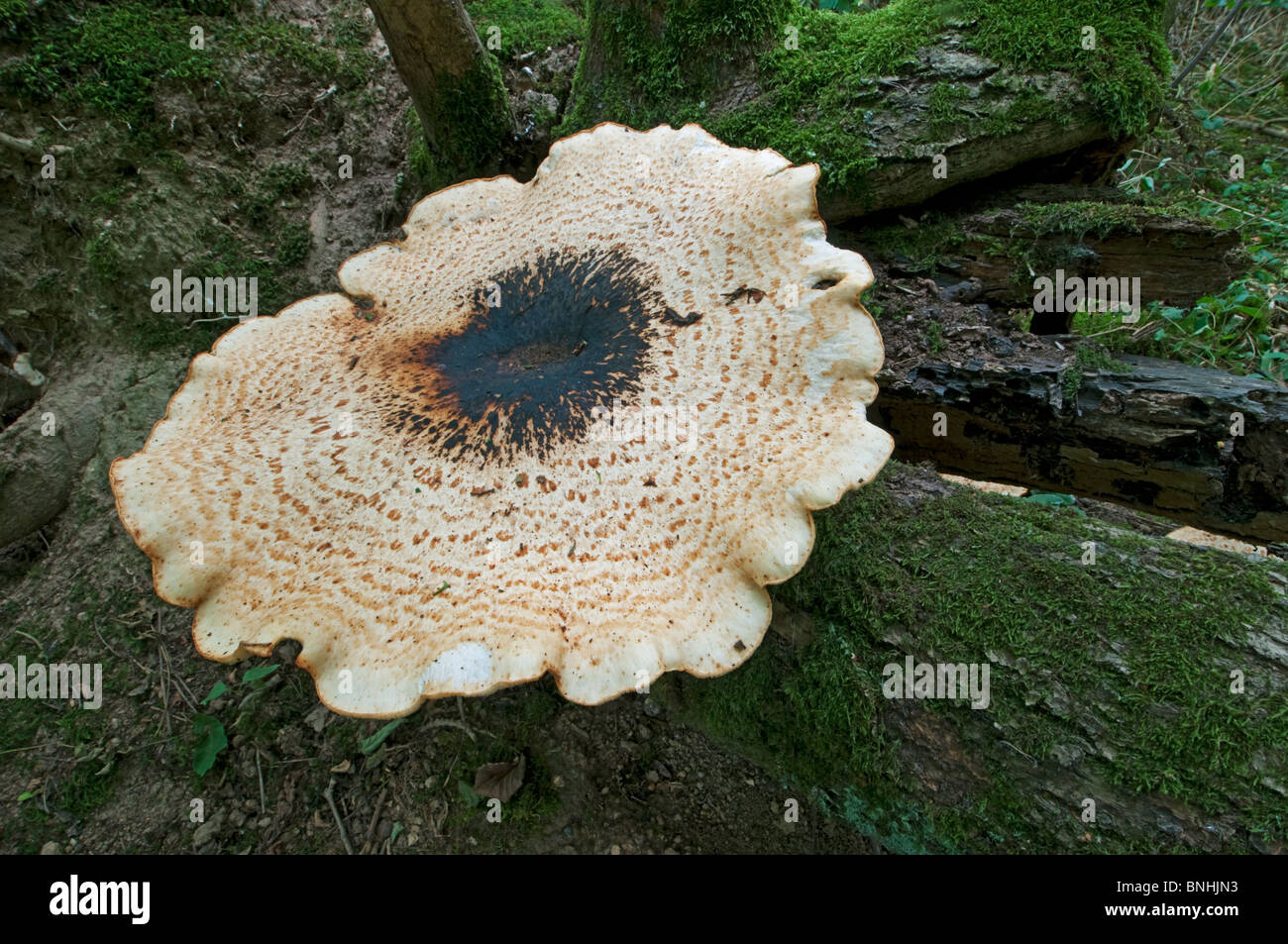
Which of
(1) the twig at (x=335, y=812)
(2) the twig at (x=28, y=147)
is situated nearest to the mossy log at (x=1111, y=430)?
(1) the twig at (x=335, y=812)

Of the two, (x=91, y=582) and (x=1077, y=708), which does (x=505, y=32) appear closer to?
(x=91, y=582)

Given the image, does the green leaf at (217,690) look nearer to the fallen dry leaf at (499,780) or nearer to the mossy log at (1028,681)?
the fallen dry leaf at (499,780)

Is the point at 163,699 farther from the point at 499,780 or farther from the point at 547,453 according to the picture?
the point at 547,453

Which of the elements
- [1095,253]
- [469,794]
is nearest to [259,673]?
[469,794]

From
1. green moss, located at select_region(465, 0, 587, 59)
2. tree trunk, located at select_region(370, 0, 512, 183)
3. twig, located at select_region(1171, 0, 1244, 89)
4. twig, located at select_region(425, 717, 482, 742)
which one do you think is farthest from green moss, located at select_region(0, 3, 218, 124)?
twig, located at select_region(1171, 0, 1244, 89)

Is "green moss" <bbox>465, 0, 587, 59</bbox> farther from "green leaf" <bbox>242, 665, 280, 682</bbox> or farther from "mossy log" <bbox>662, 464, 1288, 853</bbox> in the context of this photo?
"green leaf" <bbox>242, 665, 280, 682</bbox>

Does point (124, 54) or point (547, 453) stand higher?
point (124, 54)

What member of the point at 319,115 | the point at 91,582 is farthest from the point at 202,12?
the point at 91,582
